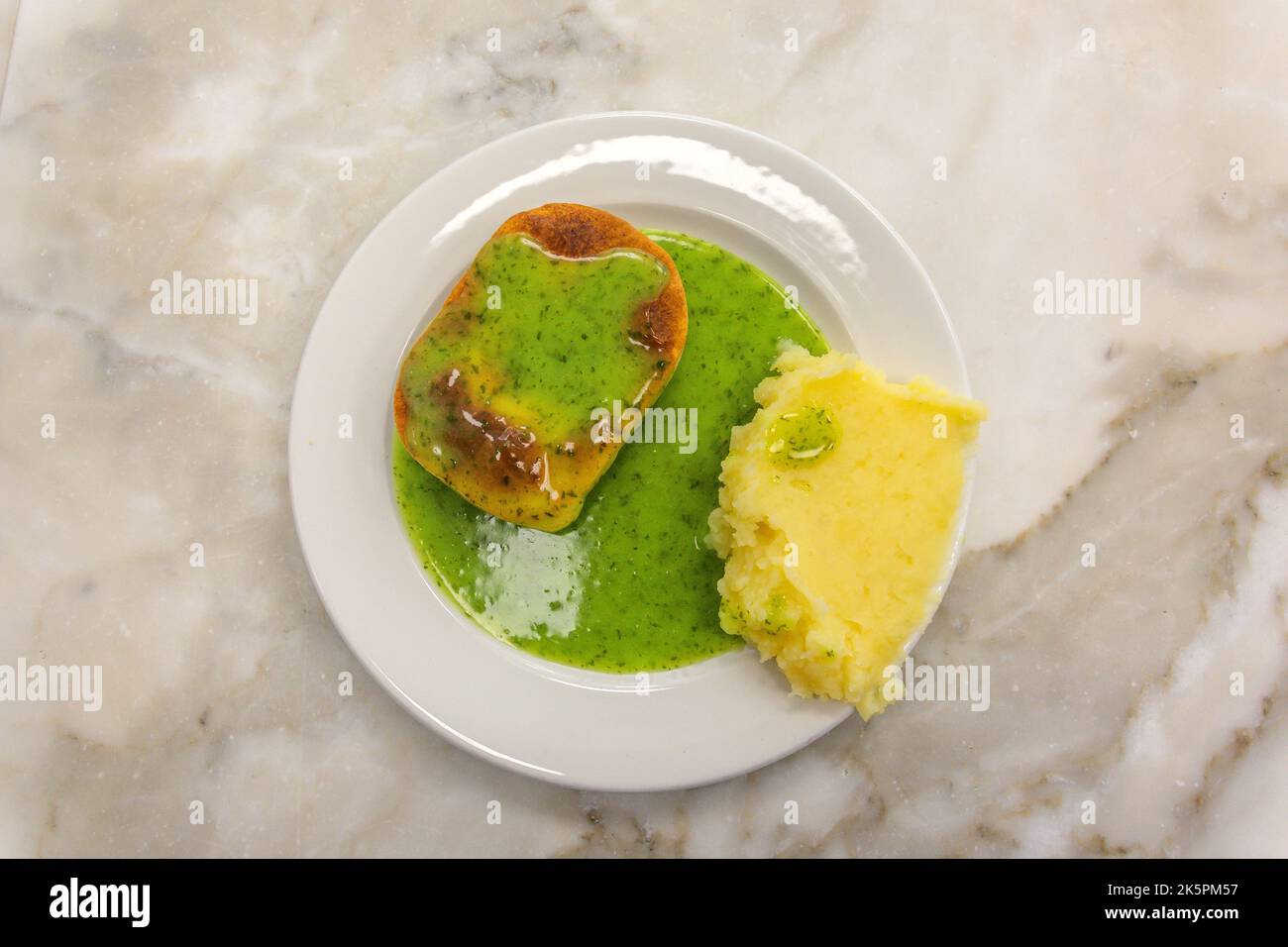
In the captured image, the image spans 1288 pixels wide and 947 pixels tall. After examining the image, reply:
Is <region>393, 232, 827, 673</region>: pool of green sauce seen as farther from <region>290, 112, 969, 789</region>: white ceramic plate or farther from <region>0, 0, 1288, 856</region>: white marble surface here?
<region>0, 0, 1288, 856</region>: white marble surface

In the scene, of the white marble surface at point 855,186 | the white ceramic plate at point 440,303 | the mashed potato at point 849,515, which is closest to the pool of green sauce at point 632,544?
the white ceramic plate at point 440,303

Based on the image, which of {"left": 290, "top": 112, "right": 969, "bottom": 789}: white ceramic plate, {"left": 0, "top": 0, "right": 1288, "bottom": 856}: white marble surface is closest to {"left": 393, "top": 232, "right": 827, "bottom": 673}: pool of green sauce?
{"left": 290, "top": 112, "right": 969, "bottom": 789}: white ceramic plate

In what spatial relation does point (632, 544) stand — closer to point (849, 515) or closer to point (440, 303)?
point (849, 515)

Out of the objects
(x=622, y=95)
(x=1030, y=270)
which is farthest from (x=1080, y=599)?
(x=622, y=95)

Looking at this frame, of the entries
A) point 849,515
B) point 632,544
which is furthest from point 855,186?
point 632,544

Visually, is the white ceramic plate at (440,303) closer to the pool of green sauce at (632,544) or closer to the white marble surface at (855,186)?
the pool of green sauce at (632,544)
